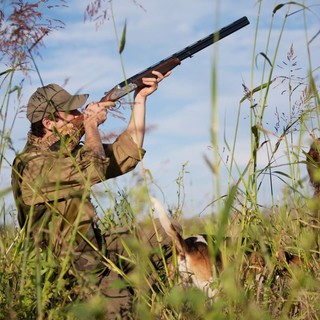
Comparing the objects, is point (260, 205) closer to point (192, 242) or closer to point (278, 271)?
point (278, 271)

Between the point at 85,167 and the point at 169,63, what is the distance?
150 cm

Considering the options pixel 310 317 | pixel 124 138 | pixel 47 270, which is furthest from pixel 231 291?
pixel 124 138

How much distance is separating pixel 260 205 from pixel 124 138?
1957mm

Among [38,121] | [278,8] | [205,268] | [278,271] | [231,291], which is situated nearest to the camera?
[231,291]

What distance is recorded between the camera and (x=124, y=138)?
4320mm

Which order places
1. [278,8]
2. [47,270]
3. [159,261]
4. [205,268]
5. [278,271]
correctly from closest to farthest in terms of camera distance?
1. [278,8]
2. [47,270]
3. [278,271]
4. [205,268]
5. [159,261]

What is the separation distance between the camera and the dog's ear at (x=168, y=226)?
2.53 metres

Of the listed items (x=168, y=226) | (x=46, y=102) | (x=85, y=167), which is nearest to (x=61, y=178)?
(x=85, y=167)

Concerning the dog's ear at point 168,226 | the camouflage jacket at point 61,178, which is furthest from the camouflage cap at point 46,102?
the dog's ear at point 168,226

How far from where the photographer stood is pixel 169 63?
468cm

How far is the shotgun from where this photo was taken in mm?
4285

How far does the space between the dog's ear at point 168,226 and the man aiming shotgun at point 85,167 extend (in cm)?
10

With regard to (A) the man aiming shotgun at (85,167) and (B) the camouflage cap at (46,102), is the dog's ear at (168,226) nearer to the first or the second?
(A) the man aiming shotgun at (85,167)

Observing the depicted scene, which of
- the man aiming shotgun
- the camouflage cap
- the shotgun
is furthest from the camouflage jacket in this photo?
the shotgun
